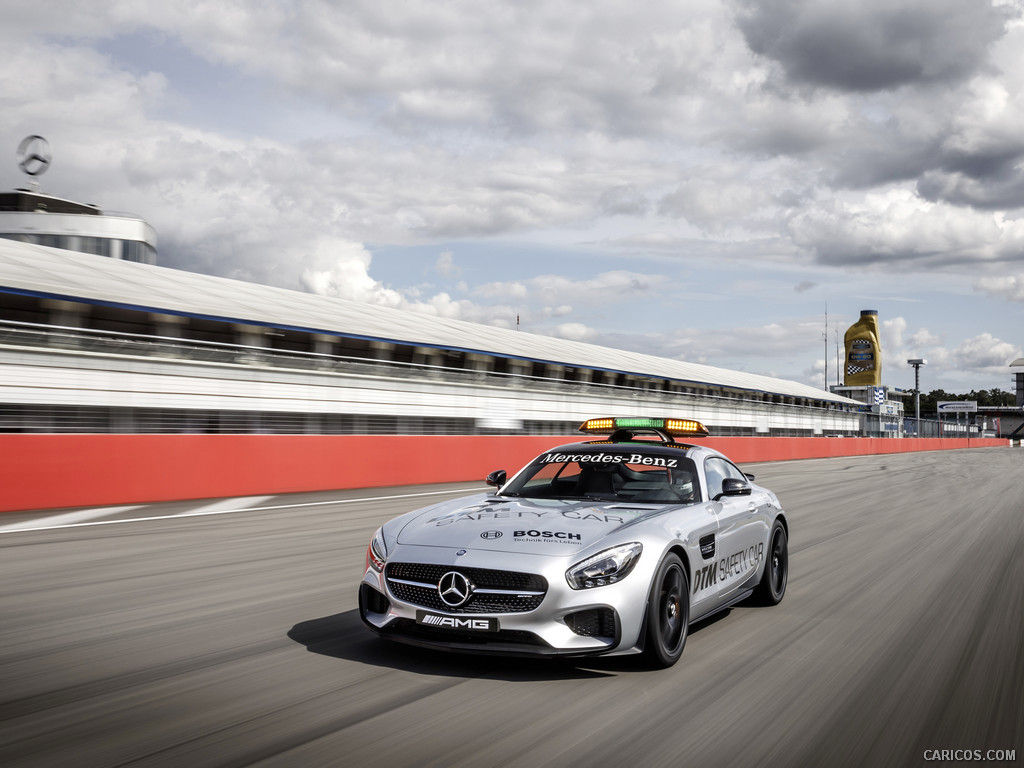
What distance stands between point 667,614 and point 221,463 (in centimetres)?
1289

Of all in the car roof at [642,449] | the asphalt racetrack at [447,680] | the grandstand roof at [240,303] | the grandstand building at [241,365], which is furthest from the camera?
the grandstand roof at [240,303]

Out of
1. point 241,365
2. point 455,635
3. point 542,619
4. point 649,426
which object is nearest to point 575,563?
point 542,619

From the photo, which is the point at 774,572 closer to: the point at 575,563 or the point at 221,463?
the point at 575,563

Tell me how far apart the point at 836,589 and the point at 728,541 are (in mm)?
2141

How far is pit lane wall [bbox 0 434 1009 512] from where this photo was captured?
44.7 feet

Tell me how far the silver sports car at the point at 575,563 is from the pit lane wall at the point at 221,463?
9826mm

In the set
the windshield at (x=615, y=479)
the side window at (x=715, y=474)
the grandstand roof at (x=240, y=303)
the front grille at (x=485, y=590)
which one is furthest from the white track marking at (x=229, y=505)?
the front grille at (x=485, y=590)

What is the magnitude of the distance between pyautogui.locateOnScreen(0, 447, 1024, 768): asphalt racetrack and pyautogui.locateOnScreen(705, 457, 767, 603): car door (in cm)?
33

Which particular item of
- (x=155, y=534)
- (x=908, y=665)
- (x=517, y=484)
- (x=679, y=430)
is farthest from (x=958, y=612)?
(x=155, y=534)

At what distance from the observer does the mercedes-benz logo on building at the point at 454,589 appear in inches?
186

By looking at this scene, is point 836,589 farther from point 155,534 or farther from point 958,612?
point 155,534

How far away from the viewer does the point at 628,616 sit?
474 centimetres

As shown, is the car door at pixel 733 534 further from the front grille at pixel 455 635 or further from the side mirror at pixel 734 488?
the front grille at pixel 455 635
